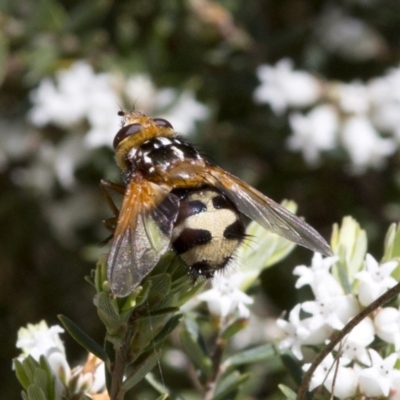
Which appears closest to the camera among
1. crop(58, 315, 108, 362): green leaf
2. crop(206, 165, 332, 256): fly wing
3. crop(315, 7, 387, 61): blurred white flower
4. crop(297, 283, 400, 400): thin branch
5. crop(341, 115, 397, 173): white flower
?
crop(297, 283, 400, 400): thin branch

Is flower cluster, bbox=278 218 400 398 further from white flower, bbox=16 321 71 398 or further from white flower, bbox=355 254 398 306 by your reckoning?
white flower, bbox=16 321 71 398

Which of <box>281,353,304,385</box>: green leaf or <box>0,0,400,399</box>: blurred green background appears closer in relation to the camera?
<box>281,353,304,385</box>: green leaf

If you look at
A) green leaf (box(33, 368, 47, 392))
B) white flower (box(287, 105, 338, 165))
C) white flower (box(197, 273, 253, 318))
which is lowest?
green leaf (box(33, 368, 47, 392))

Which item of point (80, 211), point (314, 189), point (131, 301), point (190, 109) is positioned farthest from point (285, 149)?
point (131, 301)

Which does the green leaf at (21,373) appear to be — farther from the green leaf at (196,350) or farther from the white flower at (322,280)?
the white flower at (322,280)

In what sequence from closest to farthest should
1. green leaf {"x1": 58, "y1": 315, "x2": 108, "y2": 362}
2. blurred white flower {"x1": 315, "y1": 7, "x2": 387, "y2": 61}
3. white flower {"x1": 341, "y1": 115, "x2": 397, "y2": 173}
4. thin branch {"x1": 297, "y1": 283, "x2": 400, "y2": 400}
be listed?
thin branch {"x1": 297, "y1": 283, "x2": 400, "y2": 400}
green leaf {"x1": 58, "y1": 315, "x2": 108, "y2": 362}
white flower {"x1": 341, "y1": 115, "x2": 397, "y2": 173}
blurred white flower {"x1": 315, "y1": 7, "x2": 387, "y2": 61}

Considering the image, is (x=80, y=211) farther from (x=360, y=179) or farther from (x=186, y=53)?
(x=360, y=179)

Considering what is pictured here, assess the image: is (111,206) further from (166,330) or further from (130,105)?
(130,105)

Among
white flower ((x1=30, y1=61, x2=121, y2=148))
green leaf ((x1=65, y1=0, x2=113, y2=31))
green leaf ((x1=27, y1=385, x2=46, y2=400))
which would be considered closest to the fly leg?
green leaf ((x1=27, y1=385, x2=46, y2=400))
